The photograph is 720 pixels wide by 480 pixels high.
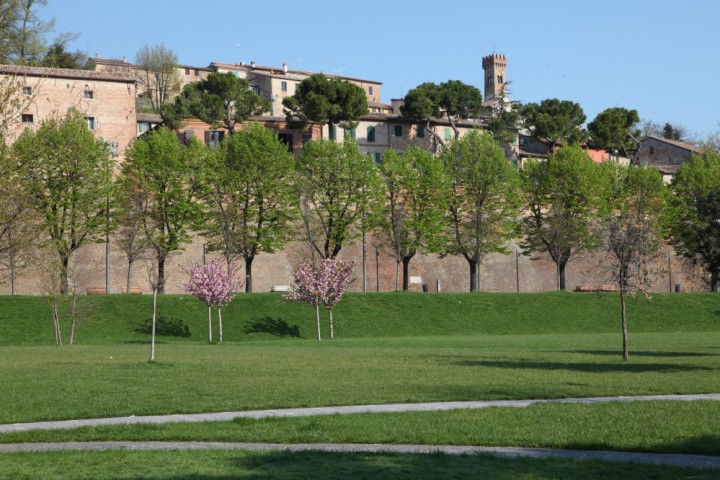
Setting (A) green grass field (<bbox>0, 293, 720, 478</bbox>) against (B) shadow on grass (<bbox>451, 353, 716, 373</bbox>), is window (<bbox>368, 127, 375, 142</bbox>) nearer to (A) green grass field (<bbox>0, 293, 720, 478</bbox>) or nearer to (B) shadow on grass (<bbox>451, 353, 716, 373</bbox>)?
(A) green grass field (<bbox>0, 293, 720, 478</bbox>)

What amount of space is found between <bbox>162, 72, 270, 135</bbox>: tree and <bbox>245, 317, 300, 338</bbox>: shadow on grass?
35.6 metres

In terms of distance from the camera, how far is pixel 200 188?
233 ft

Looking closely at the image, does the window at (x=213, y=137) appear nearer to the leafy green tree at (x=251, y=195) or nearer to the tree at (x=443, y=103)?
the leafy green tree at (x=251, y=195)

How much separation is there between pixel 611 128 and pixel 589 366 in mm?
87021

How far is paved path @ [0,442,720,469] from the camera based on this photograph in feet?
46.2

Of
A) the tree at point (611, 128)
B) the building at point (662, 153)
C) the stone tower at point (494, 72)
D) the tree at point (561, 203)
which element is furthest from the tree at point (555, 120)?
the stone tower at point (494, 72)

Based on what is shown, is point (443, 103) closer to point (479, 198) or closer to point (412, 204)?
point (479, 198)

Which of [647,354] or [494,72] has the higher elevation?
[494,72]

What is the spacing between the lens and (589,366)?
31.9m

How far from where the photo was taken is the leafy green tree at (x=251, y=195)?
228ft

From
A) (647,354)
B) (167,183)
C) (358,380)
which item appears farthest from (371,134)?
(358,380)

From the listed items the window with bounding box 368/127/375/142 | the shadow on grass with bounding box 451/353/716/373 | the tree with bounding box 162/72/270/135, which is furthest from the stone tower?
the shadow on grass with bounding box 451/353/716/373

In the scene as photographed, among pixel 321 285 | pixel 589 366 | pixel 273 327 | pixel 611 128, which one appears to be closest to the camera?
pixel 589 366

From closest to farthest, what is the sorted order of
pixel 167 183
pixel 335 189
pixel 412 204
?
pixel 167 183, pixel 335 189, pixel 412 204
